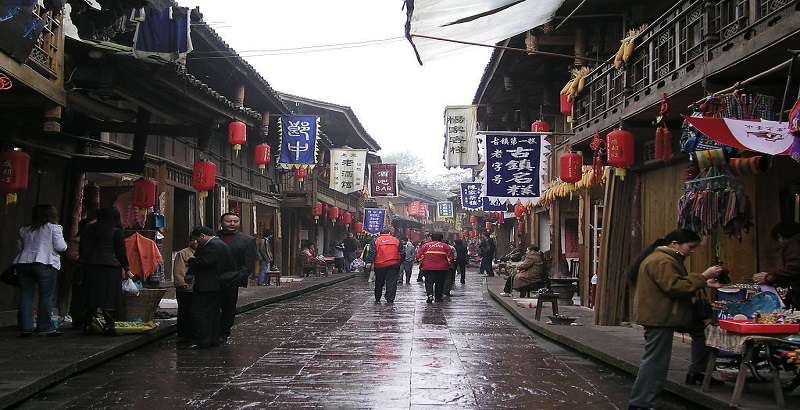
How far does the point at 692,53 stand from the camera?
970 cm

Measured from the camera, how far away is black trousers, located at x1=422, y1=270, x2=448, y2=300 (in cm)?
1938

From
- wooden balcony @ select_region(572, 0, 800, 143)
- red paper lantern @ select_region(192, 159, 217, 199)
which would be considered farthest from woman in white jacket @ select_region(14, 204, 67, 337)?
wooden balcony @ select_region(572, 0, 800, 143)

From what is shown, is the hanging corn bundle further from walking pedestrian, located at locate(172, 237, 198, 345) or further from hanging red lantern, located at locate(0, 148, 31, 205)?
hanging red lantern, located at locate(0, 148, 31, 205)

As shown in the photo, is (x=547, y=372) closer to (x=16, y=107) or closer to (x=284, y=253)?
(x=16, y=107)

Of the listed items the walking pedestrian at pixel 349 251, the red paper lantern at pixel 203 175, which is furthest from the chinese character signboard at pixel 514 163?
the walking pedestrian at pixel 349 251

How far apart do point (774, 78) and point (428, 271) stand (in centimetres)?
1187

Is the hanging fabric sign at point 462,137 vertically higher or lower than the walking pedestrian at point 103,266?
higher

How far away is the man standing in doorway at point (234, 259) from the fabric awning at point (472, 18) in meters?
5.17

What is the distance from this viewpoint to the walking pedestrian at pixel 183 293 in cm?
1100

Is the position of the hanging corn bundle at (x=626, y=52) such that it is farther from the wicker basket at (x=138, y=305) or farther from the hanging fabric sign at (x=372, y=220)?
the hanging fabric sign at (x=372, y=220)

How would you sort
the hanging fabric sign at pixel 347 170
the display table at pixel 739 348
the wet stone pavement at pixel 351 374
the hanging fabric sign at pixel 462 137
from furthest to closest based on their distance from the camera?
the hanging fabric sign at pixel 347 170 < the hanging fabric sign at pixel 462 137 < the wet stone pavement at pixel 351 374 < the display table at pixel 739 348

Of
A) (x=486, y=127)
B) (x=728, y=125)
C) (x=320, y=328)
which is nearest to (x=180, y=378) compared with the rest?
(x=320, y=328)

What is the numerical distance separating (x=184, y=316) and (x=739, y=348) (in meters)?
7.59

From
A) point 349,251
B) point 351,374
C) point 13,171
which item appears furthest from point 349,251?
point 351,374
